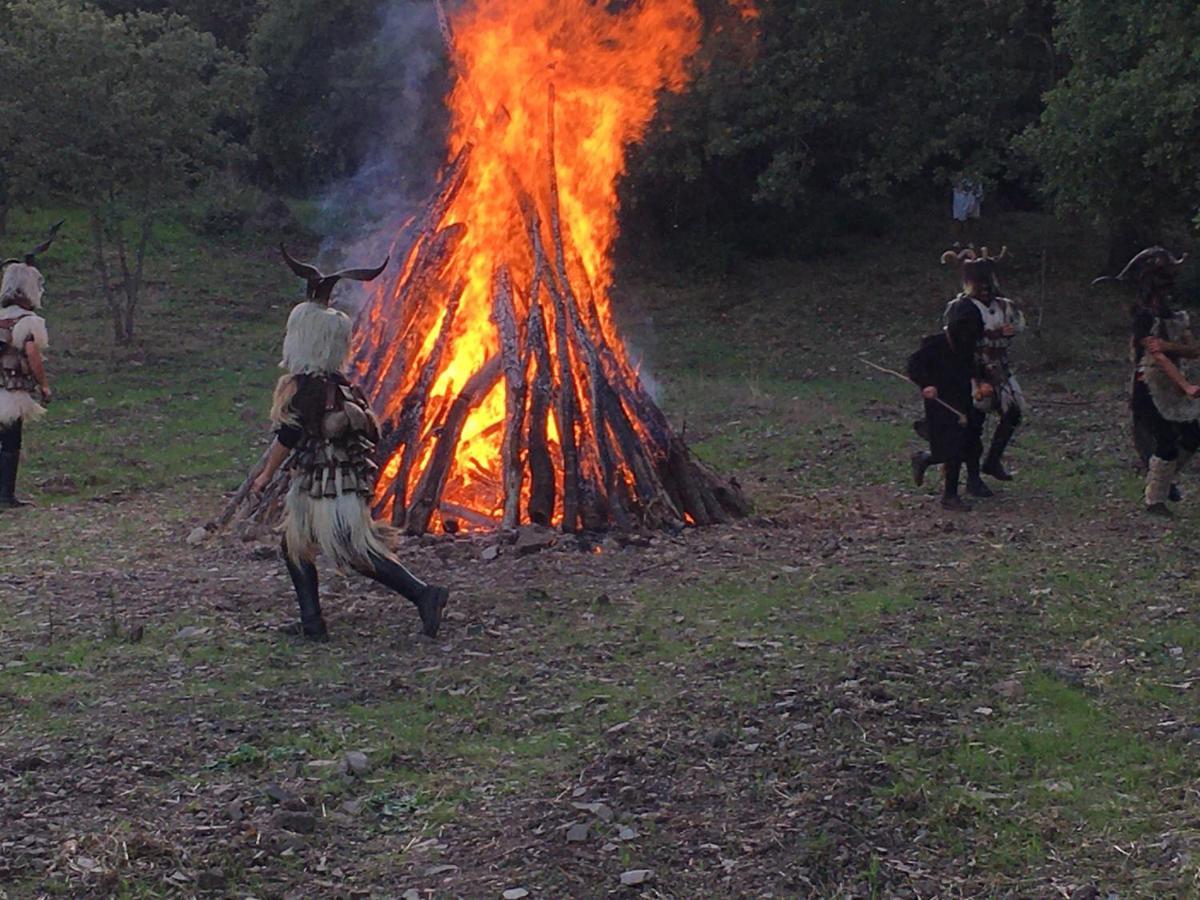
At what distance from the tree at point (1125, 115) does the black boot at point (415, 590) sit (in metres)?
9.90

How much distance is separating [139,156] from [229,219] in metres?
7.48

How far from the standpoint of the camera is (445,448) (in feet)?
33.8

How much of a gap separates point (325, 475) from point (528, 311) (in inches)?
130

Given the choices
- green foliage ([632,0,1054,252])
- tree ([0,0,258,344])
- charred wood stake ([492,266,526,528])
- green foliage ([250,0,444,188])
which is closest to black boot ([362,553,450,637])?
charred wood stake ([492,266,526,528])

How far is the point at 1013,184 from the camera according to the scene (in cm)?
2859

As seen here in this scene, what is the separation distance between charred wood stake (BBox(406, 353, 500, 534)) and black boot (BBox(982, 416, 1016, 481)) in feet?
14.0

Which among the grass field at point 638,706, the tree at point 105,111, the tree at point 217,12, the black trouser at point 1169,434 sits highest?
the tree at point 217,12

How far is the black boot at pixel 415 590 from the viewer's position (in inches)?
307

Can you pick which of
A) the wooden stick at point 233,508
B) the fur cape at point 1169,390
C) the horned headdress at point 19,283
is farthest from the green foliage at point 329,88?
the fur cape at point 1169,390

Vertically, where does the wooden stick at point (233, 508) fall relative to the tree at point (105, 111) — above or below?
below

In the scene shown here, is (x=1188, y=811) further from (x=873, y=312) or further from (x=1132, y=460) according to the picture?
(x=873, y=312)

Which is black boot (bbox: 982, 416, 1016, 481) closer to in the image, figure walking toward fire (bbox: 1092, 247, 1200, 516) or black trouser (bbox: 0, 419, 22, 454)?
figure walking toward fire (bbox: 1092, 247, 1200, 516)

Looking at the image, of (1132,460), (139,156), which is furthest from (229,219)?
(1132,460)

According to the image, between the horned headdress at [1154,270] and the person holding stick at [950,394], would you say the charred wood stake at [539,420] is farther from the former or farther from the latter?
the horned headdress at [1154,270]
